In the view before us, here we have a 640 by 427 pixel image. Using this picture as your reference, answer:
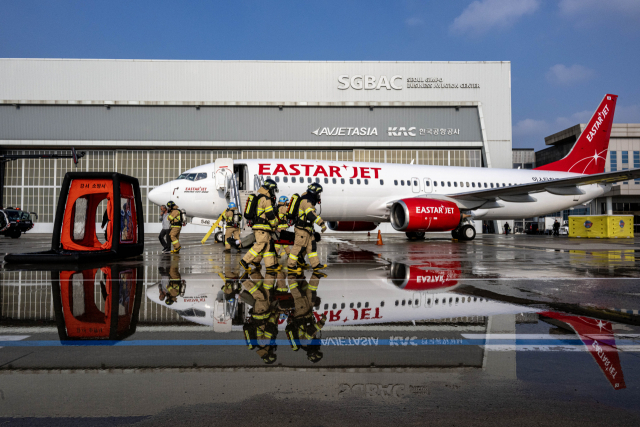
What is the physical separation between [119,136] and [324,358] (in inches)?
1386

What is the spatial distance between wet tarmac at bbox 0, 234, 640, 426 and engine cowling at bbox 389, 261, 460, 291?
0.59ft

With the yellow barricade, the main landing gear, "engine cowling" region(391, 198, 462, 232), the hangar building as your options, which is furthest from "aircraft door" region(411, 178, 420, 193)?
the hangar building

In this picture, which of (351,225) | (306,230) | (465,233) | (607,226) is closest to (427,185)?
(465,233)

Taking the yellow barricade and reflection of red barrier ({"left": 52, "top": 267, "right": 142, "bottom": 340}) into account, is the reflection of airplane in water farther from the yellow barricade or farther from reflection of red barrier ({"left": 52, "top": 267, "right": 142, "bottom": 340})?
the yellow barricade

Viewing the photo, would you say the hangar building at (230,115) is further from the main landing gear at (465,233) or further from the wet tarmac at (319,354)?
the wet tarmac at (319,354)

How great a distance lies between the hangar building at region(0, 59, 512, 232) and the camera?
34094 millimetres

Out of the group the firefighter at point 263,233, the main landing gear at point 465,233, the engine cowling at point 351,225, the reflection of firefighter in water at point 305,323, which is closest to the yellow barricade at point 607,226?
the main landing gear at point 465,233

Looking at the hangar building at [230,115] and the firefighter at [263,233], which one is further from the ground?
the hangar building at [230,115]

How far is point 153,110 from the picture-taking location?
34.4 m

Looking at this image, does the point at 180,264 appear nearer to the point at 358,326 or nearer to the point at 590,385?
the point at 358,326

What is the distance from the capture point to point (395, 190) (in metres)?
19.9

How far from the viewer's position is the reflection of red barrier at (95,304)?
13.5 ft

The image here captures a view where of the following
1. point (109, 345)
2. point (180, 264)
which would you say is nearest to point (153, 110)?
point (180, 264)

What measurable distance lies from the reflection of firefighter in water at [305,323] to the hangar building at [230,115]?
2940 cm
